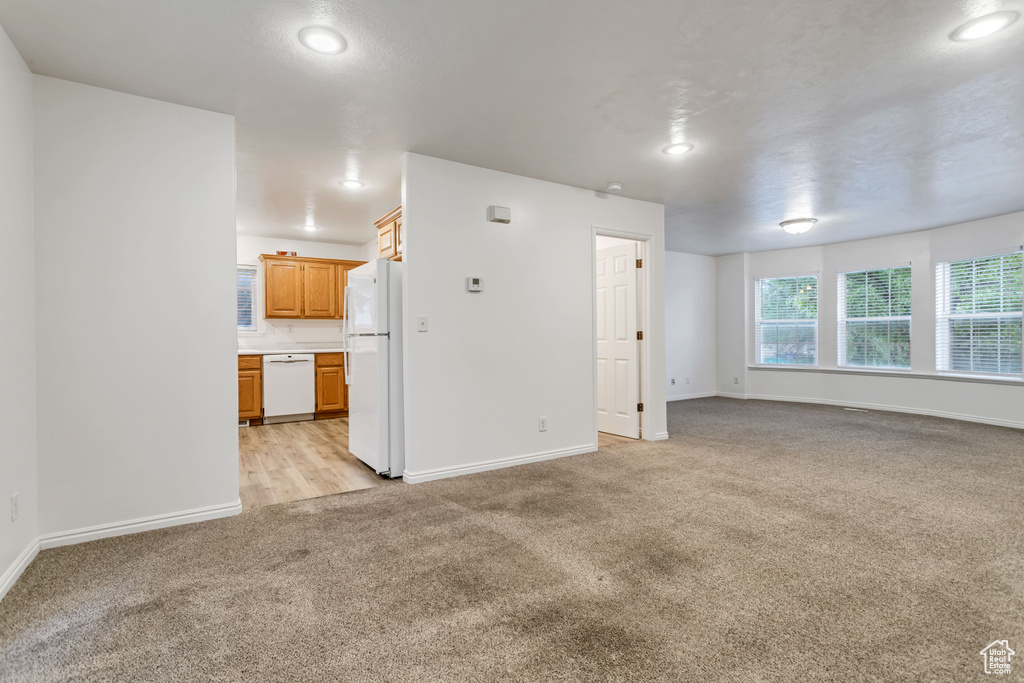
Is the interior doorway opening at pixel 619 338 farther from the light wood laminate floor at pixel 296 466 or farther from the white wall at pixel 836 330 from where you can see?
the white wall at pixel 836 330

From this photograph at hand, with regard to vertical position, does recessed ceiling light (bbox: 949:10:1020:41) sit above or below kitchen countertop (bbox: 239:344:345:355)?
above

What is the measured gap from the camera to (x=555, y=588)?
2070 mm

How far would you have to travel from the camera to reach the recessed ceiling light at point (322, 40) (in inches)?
84.2

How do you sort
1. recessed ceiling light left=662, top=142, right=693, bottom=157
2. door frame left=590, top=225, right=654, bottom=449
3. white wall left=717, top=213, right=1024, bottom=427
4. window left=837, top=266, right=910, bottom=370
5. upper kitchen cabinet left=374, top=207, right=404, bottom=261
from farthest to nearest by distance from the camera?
window left=837, top=266, right=910, bottom=370
white wall left=717, top=213, right=1024, bottom=427
door frame left=590, top=225, right=654, bottom=449
upper kitchen cabinet left=374, top=207, right=404, bottom=261
recessed ceiling light left=662, top=142, right=693, bottom=157

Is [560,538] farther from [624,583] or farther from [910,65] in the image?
[910,65]

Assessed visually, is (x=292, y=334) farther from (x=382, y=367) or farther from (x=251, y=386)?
(x=382, y=367)

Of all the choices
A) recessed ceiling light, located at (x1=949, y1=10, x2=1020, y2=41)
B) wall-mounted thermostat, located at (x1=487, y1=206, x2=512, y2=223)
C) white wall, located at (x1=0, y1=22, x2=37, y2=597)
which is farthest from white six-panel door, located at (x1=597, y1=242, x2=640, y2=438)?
white wall, located at (x1=0, y1=22, x2=37, y2=597)

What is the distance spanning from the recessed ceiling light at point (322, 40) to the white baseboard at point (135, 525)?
2.58 metres

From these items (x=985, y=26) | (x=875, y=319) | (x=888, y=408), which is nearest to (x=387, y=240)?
(x=985, y=26)

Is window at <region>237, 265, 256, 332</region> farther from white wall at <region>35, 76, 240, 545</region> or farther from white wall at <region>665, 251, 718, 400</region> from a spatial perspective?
white wall at <region>665, 251, 718, 400</region>

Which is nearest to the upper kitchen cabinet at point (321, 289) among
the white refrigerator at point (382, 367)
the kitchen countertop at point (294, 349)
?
the kitchen countertop at point (294, 349)

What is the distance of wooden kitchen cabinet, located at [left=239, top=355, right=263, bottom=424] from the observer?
19.3 ft

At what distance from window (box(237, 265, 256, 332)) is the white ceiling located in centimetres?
252

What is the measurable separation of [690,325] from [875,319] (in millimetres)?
2502
